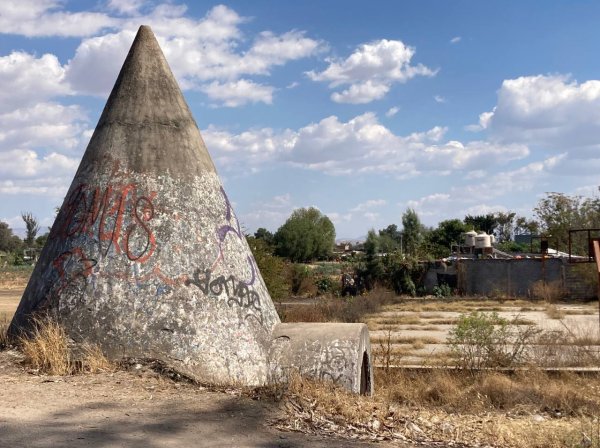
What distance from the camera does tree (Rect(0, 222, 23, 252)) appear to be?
8262 cm

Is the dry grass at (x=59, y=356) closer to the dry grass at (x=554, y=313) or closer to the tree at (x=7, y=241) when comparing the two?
the dry grass at (x=554, y=313)

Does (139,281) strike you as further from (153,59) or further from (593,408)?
(593,408)

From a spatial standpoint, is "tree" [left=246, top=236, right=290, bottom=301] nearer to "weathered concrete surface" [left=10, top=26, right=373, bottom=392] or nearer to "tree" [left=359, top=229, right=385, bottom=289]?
"weathered concrete surface" [left=10, top=26, right=373, bottom=392]

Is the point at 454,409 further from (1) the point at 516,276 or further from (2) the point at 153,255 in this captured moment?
(1) the point at 516,276

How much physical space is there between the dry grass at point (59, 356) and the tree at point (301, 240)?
56733 millimetres

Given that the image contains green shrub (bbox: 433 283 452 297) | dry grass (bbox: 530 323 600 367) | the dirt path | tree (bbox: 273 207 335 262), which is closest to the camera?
the dirt path

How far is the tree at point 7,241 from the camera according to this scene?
82625mm

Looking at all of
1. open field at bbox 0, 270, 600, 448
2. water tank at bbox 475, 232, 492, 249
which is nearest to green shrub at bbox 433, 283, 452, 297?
water tank at bbox 475, 232, 492, 249

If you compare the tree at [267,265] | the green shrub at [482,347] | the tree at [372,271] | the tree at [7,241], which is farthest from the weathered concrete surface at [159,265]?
the tree at [7,241]

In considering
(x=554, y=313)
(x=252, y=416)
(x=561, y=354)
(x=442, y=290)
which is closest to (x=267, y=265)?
(x=561, y=354)

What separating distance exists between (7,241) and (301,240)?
40226 mm

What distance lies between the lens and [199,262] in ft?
21.2

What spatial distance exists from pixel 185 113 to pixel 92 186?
1315 mm

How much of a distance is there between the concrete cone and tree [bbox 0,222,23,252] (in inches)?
3233
